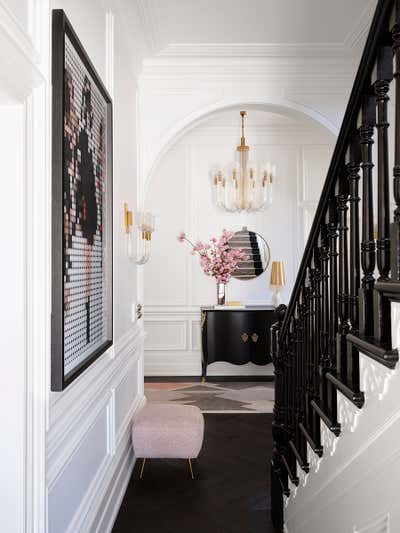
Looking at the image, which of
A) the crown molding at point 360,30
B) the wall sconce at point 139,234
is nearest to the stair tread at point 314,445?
the wall sconce at point 139,234

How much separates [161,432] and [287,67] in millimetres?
2992

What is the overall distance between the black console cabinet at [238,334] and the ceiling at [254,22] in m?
2.95

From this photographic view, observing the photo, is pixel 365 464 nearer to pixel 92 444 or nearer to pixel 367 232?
pixel 367 232

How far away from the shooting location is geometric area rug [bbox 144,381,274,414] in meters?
4.69

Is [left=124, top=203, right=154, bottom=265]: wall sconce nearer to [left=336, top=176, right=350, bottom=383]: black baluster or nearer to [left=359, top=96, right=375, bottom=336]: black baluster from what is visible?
[left=336, top=176, right=350, bottom=383]: black baluster

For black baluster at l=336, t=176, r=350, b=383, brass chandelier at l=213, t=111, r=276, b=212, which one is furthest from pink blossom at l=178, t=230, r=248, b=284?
black baluster at l=336, t=176, r=350, b=383

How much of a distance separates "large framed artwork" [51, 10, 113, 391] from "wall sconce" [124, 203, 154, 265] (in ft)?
2.00

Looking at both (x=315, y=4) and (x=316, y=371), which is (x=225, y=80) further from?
(x=316, y=371)

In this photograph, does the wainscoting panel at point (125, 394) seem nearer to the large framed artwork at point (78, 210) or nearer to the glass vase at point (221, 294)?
the large framed artwork at point (78, 210)

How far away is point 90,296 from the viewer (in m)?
2.06

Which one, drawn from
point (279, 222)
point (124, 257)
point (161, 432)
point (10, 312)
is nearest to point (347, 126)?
point (10, 312)

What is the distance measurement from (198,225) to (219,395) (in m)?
2.12

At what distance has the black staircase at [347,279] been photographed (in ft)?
3.97

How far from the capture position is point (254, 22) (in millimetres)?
3273
